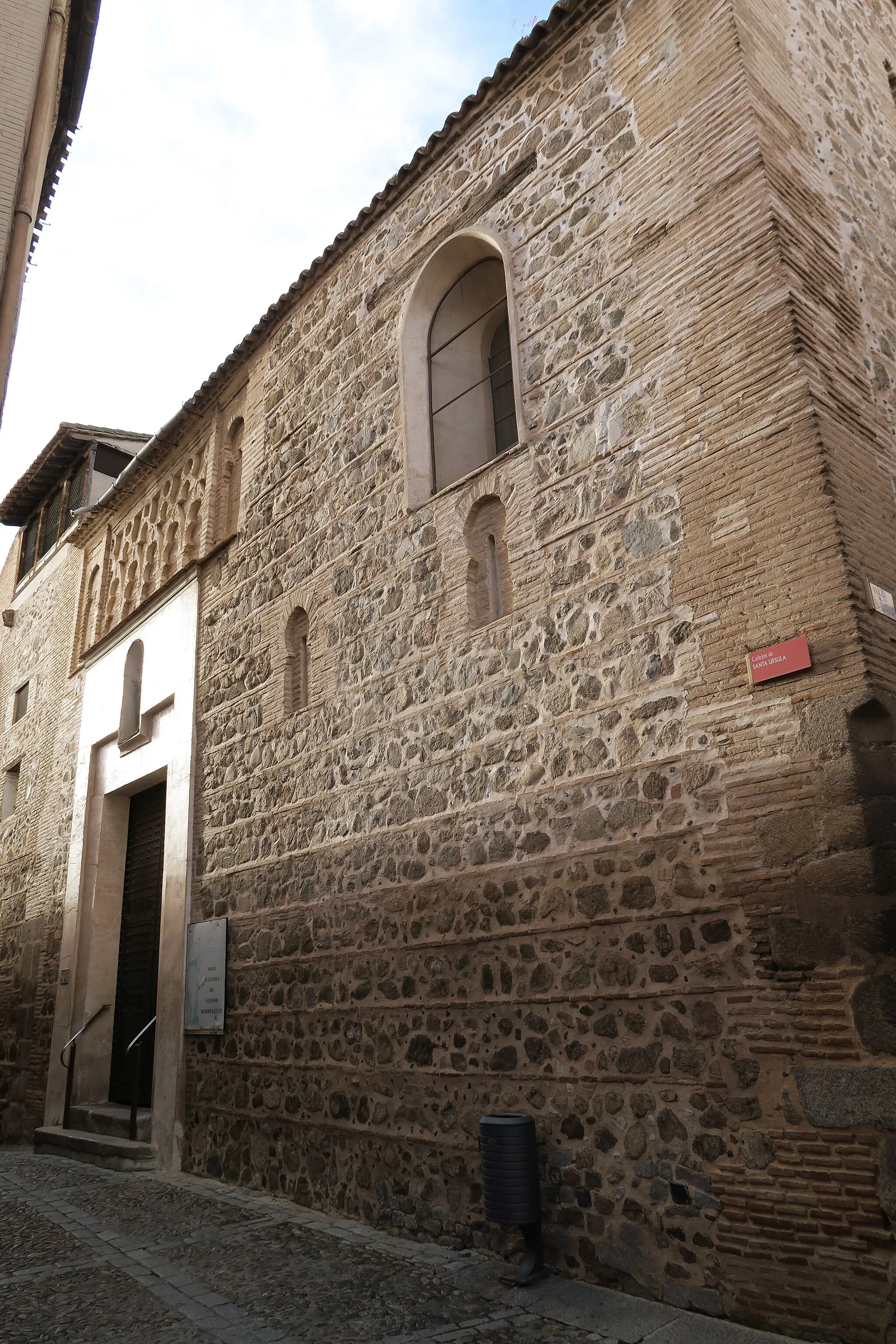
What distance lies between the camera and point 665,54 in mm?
5441

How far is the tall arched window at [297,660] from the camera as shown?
755cm

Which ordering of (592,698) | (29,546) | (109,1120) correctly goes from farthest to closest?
1. (29,546)
2. (109,1120)
3. (592,698)

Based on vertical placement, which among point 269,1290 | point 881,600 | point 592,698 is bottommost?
point 269,1290

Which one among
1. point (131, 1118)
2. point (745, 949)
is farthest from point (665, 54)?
point (131, 1118)

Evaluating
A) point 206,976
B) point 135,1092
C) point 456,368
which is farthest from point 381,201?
point 135,1092

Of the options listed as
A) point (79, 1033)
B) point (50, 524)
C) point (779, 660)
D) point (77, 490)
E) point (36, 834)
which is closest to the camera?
point (779, 660)

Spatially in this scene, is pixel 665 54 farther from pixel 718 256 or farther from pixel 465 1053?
pixel 465 1053

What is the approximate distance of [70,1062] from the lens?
9.77 m

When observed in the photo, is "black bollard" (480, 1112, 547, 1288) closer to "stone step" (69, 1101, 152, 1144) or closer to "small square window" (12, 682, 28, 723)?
"stone step" (69, 1101, 152, 1144)

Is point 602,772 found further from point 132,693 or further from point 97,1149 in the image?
point 132,693

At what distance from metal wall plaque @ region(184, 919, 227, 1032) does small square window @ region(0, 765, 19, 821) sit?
20.6 ft

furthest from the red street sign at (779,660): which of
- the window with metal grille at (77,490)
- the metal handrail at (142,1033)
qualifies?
the window with metal grille at (77,490)

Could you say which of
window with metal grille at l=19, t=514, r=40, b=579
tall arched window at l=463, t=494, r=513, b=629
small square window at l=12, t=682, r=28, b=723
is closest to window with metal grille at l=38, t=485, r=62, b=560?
window with metal grille at l=19, t=514, r=40, b=579

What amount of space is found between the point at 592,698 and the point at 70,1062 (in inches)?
299
